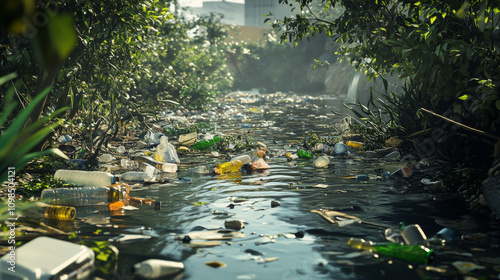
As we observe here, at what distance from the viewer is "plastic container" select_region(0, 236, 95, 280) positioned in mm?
1975

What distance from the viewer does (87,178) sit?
13.5ft

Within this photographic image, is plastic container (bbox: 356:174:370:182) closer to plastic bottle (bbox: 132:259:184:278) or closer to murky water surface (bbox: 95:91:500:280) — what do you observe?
murky water surface (bbox: 95:91:500:280)

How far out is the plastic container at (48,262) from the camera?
197 centimetres

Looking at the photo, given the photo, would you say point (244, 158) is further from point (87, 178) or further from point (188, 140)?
point (87, 178)

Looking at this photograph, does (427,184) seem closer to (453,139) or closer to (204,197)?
(453,139)

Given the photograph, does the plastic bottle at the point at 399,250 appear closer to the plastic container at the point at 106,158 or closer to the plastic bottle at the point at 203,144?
the plastic container at the point at 106,158

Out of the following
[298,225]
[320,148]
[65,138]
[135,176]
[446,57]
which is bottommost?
[298,225]

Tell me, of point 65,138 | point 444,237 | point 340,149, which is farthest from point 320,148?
point 444,237

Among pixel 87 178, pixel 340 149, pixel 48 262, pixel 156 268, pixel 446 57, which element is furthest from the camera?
pixel 340 149

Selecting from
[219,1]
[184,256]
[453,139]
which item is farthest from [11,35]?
[219,1]

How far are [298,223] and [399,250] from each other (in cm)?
81

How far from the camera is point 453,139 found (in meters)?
4.63

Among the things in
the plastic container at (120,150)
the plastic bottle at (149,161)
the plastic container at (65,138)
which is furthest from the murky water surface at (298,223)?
the plastic container at (65,138)

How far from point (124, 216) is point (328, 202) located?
1.50 metres
